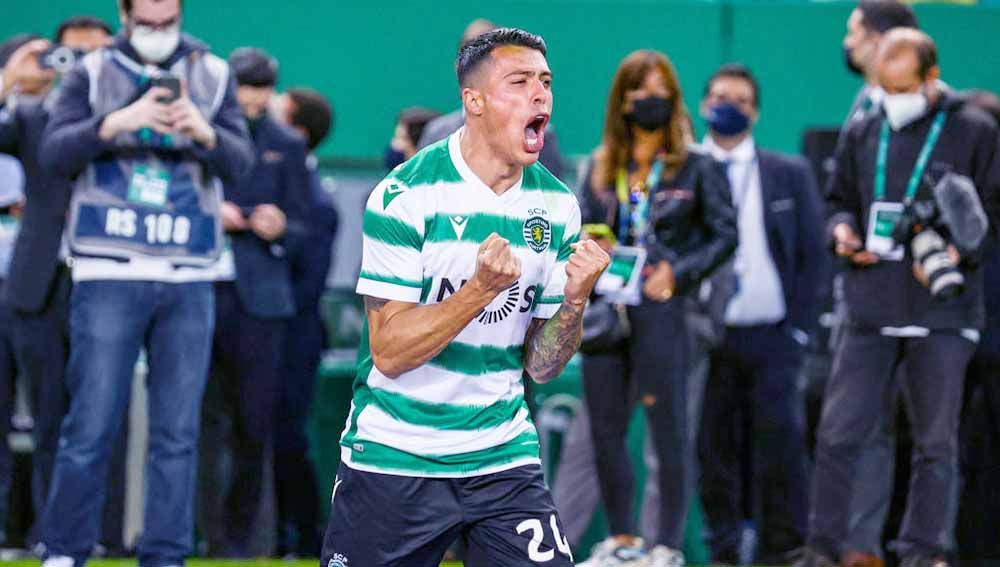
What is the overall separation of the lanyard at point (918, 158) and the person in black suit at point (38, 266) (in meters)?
3.53

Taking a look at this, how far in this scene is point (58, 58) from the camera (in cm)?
792

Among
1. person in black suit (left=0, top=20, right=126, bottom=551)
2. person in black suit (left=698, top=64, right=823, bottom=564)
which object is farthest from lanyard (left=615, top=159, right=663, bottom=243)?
person in black suit (left=0, top=20, right=126, bottom=551)

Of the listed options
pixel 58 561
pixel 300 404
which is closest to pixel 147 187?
pixel 58 561

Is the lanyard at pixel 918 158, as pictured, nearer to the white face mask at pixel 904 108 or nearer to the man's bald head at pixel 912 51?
the white face mask at pixel 904 108

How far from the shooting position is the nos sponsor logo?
4395 mm

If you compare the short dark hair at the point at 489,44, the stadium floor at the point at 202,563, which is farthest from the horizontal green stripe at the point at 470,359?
the stadium floor at the point at 202,563

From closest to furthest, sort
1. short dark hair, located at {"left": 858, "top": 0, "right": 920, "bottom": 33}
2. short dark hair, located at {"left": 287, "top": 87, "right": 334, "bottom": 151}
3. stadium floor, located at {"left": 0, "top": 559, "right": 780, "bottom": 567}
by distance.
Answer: stadium floor, located at {"left": 0, "top": 559, "right": 780, "bottom": 567}
short dark hair, located at {"left": 858, "top": 0, "right": 920, "bottom": 33}
short dark hair, located at {"left": 287, "top": 87, "right": 334, "bottom": 151}

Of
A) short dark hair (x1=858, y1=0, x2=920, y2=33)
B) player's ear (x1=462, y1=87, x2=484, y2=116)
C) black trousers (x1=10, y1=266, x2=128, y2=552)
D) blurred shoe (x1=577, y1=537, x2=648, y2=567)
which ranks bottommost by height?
blurred shoe (x1=577, y1=537, x2=648, y2=567)

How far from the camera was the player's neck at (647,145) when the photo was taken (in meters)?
7.51

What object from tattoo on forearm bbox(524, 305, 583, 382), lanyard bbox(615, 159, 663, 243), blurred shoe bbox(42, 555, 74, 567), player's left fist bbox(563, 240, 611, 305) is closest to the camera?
player's left fist bbox(563, 240, 611, 305)

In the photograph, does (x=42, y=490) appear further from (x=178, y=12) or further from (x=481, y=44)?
(x=481, y=44)

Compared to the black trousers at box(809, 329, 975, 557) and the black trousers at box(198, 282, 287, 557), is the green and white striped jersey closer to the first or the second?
the black trousers at box(809, 329, 975, 557)

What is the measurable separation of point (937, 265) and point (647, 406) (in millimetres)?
1318

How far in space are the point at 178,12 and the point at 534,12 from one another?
4.42 m
